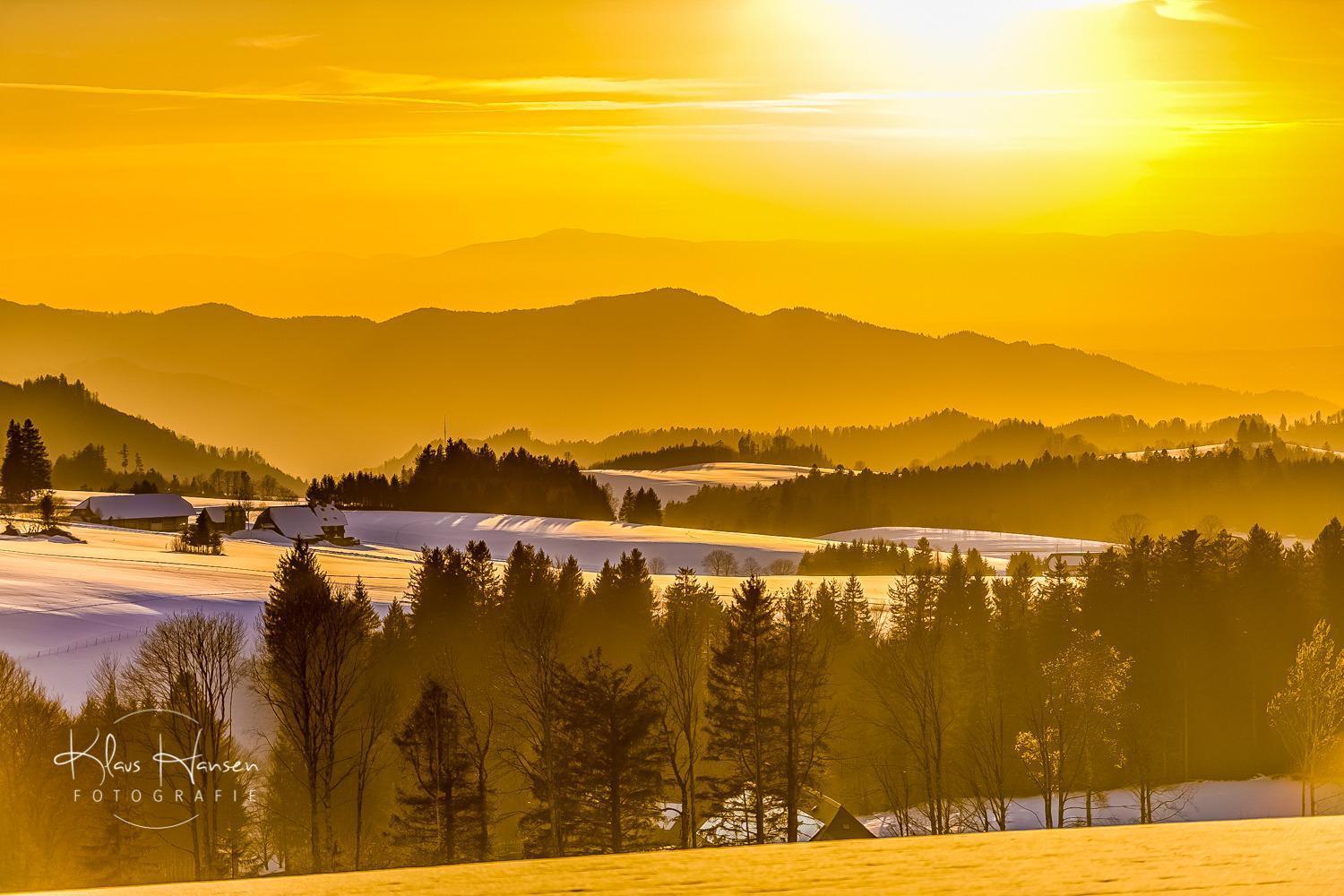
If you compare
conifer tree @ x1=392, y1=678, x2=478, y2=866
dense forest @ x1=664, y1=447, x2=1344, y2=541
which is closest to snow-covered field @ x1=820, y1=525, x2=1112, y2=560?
dense forest @ x1=664, y1=447, x2=1344, y2=541

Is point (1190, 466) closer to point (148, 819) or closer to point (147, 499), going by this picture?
point (147, 499)

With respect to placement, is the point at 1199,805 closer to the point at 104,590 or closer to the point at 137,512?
the point at 104,590

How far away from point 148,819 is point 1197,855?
77.2 ft

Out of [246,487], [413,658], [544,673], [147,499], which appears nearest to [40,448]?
[147,499]

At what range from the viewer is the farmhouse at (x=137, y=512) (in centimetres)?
8725

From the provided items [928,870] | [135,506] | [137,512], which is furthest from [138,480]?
[928,870]

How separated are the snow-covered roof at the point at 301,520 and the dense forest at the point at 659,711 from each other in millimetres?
44958

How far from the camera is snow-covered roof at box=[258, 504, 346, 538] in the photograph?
84.6 m

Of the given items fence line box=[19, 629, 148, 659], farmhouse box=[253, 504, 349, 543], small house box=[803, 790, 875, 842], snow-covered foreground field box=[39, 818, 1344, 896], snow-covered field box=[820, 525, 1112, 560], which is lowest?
small house box=[803, 790, 875, 842]

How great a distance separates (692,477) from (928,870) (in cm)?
17068

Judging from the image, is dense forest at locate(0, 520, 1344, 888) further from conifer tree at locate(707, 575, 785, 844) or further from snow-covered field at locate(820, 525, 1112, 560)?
snow-covered field at locate(820, 525, 1112, 560)

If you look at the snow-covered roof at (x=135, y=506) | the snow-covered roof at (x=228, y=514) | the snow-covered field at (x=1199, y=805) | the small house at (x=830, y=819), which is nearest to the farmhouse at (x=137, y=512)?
the snow-covered roof at (x=135, y=506)

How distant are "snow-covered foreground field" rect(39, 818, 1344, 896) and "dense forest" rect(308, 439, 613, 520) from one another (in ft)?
370
